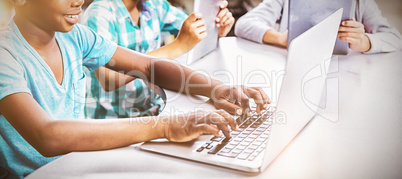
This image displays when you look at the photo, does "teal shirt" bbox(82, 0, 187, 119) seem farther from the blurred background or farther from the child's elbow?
the child's elbow

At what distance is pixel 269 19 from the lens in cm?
135

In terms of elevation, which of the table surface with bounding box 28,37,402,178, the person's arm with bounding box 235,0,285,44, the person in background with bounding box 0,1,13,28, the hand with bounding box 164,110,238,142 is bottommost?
the table surface with bounding box 28,37,402,178

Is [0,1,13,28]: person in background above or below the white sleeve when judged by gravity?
above

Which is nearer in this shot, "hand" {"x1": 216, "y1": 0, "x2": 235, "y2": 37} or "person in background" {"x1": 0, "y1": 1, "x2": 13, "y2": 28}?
"person in background" {"x1": 0, "y1": 1, "x2": 13, "y2": 28}

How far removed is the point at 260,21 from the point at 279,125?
89cm

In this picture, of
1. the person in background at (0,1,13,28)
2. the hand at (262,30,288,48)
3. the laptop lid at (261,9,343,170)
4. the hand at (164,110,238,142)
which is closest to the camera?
the laptop lid at (261,9,343,170)

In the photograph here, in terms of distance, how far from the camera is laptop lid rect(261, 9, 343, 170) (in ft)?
1.45

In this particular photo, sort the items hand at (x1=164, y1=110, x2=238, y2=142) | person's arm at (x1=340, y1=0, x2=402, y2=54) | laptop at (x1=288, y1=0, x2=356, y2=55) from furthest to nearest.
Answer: person's arm at (x1=340, y1=0, x2=402, y2=54) < laptop at (x1=288, y1=0, x2=356, y2=55) < hand at (x1=164, y1=110, x2=238, y2=142)

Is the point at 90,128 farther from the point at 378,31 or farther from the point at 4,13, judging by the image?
the point at 378,31

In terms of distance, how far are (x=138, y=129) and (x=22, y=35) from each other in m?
0.32

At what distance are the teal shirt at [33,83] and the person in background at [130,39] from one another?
0.15 meters

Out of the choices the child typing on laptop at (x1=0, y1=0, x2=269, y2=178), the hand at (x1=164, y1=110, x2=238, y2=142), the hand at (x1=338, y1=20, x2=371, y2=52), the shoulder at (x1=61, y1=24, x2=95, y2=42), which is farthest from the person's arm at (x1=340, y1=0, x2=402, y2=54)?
the shoulder at (x1=61, y1=24, x2=95, y2=42)

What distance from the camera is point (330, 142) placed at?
583 mm

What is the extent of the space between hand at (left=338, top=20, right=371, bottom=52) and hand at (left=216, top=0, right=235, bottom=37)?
362 millimetres
